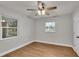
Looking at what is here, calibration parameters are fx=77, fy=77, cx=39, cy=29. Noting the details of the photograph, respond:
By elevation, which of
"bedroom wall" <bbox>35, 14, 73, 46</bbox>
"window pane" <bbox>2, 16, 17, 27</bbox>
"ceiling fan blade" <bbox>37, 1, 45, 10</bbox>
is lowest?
"bedroom wall" <bbox>35, 14, 73, 46</bbox>

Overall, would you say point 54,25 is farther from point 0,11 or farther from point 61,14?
point 0,11

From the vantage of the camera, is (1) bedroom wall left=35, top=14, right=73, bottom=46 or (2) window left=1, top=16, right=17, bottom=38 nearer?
(2) window left=1, top=16, right=17, bottom=38

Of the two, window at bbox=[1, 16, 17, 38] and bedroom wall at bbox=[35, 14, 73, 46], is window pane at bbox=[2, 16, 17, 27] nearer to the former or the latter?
window at bbox=[1, 16, 17, 38]

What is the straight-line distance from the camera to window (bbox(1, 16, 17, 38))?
122cm

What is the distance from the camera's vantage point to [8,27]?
1.24 meters

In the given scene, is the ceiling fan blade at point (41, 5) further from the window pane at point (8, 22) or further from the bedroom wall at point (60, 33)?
the window pane at point (8, 22)

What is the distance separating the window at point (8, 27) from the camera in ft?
4.02

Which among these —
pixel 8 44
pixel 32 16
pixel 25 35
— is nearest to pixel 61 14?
pixel 32 16

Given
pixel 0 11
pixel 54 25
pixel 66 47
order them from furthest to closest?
pixel 66 47 → pixel 54 25 → pixel 0 11

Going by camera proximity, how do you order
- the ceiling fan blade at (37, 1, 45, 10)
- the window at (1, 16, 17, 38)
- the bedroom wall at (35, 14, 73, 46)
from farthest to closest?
the bedroom wall at (35, 14, 73, 46) < the window at (1, 16, 17, 38) < the ceiling fan blade at (37, 1, 45, 10)

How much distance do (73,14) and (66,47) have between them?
703 mm

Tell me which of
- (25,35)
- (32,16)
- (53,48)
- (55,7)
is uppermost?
(55,7)

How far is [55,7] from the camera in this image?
1185 mm

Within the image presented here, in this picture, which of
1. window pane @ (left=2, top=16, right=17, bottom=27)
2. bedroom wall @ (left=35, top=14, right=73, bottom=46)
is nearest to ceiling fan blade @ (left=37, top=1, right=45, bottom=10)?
bedroom wall @ (left=35, top=14, right=73, bottom=46)
